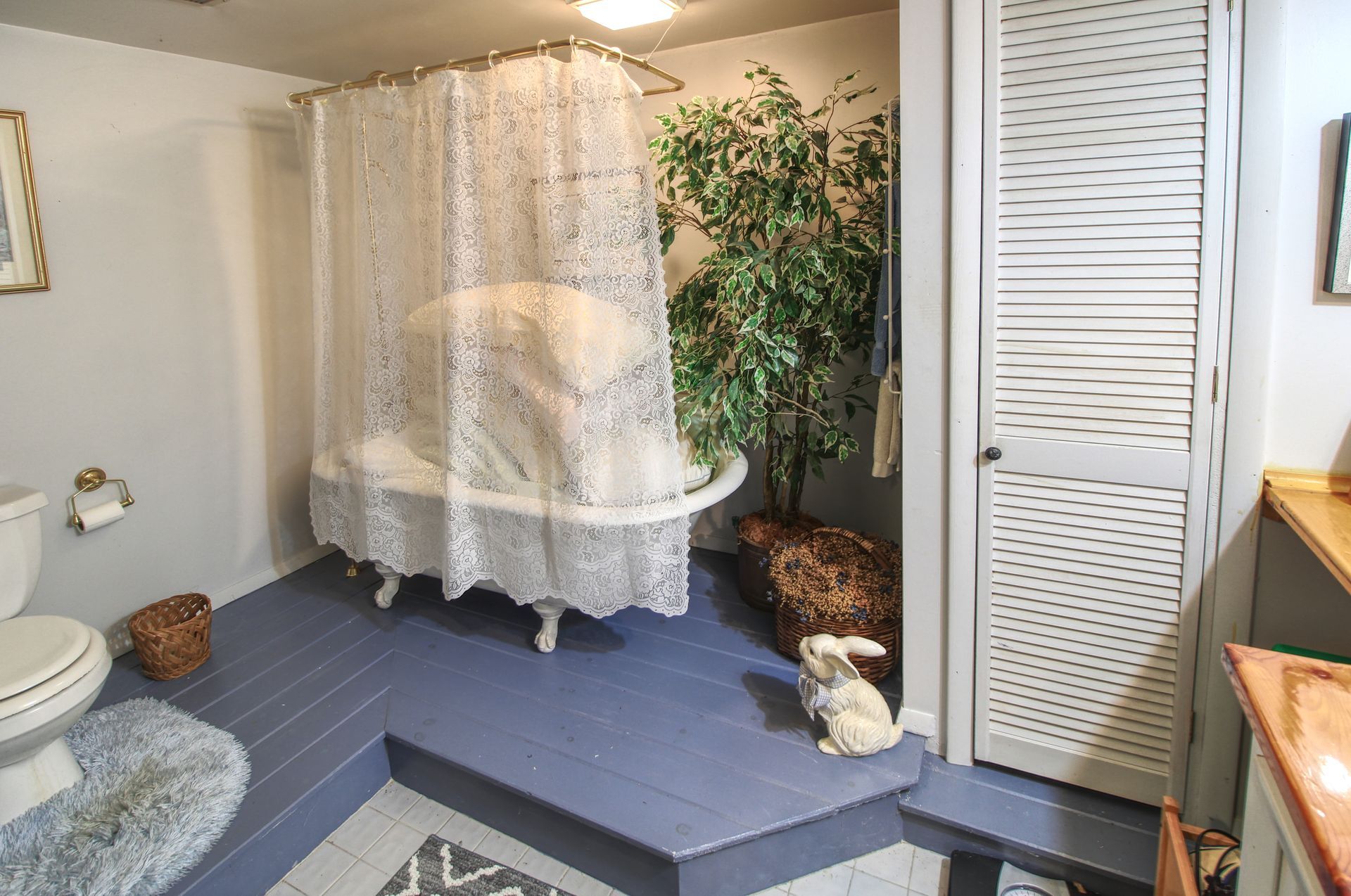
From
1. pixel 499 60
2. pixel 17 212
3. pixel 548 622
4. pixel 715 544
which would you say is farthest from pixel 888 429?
pixel 17 212

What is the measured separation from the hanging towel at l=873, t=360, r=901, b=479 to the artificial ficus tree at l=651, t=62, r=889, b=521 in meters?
0.25

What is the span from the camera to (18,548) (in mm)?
1982

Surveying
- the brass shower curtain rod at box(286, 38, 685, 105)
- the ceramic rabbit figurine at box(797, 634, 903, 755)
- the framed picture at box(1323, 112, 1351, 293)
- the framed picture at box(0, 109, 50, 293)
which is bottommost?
the ceramic rabbit figurine at box(797, 634, 903, 755)

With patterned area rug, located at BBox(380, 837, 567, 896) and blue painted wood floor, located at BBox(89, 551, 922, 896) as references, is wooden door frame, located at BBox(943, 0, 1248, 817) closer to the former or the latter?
blue painted wood floor, located at BBox(89, 551, 922, 896)

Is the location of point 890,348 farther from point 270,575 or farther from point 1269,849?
point 270,575

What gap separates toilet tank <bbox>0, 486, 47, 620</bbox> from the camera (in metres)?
1.95

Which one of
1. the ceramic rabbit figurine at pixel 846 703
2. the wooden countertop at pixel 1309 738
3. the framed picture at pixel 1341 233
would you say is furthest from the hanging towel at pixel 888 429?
the wooden countertop at pixel 1309 738

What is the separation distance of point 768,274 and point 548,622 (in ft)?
4.04

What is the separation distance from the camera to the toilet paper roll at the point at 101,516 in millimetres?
2287

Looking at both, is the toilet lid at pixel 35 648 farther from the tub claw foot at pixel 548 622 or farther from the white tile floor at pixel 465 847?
the tub claw foot at pixel 548 622

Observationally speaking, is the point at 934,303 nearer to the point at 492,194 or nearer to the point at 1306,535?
the point at 1306,535

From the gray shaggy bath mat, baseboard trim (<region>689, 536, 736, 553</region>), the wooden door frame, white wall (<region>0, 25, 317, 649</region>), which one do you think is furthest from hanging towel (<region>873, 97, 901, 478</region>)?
white wall (<region>0, 25, 317, 649</region>)

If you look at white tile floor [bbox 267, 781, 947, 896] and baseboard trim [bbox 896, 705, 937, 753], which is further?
baseboard trim [bbox 896, 705, 937, 753]

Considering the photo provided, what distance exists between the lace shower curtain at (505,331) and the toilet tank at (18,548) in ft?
2.53
